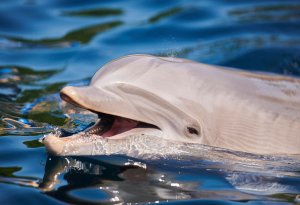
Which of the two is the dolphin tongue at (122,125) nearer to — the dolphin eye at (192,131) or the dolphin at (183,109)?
the dolphin at (183,109)

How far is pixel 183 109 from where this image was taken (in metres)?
6.20

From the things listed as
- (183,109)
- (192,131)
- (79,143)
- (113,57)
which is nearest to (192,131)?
(192,131)

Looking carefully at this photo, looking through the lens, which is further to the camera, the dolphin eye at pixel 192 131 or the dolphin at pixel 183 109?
the dolphin eye at pixel 192 131

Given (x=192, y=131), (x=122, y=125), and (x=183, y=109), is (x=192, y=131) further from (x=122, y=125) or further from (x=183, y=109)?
(x=122, y=125)

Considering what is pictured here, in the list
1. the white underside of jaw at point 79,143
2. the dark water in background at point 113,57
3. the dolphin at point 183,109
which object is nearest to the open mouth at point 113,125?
the dolphin at point 183,109

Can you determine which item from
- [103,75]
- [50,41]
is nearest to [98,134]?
[103,75]

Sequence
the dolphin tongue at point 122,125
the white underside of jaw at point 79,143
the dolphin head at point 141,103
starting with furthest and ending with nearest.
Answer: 1. the dolphin tongue at point 122,125
2. the dolphin head at point 141,103
3. the white underside of jaw at point 79,143

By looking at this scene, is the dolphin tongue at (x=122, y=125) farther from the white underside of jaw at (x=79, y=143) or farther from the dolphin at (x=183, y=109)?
the white underside of jaw at (x=79, y=143)

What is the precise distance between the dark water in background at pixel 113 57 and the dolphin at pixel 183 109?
0.68 feet

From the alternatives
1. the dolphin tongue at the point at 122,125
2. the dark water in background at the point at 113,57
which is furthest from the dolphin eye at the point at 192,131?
the dolphin tongue at the point at 122,125

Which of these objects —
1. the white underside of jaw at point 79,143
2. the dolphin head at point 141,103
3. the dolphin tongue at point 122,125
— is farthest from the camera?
the dolphin tongue at point 122,125

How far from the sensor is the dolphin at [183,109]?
6027mm

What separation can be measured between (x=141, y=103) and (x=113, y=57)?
4.80m

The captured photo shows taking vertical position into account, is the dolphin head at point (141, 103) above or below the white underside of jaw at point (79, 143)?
above
